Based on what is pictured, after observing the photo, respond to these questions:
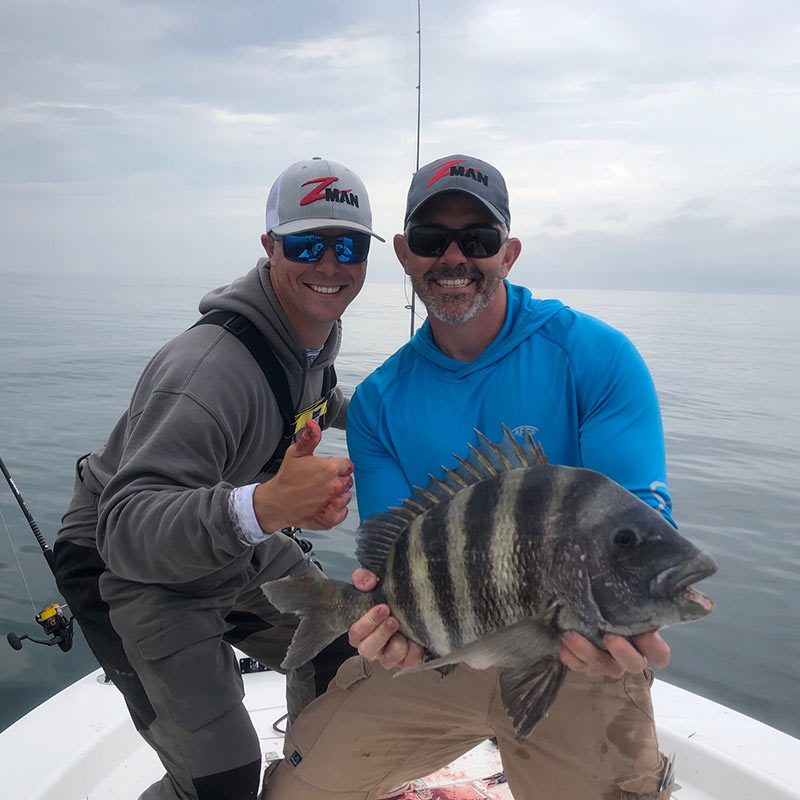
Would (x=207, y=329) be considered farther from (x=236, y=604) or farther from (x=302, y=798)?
(x=302, y=798)

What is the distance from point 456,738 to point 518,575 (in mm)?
1152

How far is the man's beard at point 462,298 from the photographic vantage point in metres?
2.52

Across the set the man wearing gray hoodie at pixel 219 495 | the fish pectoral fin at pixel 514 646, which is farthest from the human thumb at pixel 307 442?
the fish pectoral fin at pixel 514 646

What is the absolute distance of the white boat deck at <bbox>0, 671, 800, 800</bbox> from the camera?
3037 mm

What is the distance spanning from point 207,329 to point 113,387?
12004 mm

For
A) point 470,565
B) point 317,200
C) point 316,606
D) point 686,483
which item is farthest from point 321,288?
point 686,483

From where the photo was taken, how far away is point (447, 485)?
6.90 ft

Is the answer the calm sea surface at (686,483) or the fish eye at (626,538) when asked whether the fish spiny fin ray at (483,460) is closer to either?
the fish eye at (626,538)

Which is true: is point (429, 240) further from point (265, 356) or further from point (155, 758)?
point (155, 758)

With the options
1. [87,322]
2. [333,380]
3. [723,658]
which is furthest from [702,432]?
[87,322]

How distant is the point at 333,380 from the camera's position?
336cm

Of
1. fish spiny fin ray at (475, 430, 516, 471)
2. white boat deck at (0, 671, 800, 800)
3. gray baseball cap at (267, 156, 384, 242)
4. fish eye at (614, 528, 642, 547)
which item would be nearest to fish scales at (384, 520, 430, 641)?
fish spiny fin ray at (475, 430, 516, 471)

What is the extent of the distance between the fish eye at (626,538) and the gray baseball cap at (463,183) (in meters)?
1.34

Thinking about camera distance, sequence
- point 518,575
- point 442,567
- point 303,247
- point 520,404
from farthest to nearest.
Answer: point 303,247 < point 520,404 < point 442,567 < point 518,575
